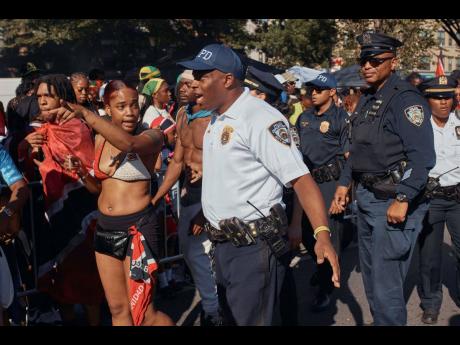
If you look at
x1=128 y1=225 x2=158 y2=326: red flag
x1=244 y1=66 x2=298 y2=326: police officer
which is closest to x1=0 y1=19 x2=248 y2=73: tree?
x1=244 y1=66 x2=298 y2=326: police officer

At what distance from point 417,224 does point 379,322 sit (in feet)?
2.41

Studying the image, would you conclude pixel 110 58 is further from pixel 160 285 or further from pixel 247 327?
pixel 247 327

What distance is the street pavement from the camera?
5.57m

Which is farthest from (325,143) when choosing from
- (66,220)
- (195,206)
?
(66,220)

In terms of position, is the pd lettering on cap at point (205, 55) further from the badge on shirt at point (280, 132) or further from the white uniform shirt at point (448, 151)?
the white uniform shirt at point (448, 151)

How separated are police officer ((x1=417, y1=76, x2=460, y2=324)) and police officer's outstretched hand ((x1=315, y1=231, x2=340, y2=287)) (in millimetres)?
2665

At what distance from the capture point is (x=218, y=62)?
11.5 ft

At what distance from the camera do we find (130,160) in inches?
169

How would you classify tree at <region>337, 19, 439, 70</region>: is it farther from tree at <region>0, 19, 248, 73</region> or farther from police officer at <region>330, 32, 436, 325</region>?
police officer at <region>330, 32, 436, 325</region>

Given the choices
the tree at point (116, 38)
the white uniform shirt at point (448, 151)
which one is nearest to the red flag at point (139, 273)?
the white uniform shirt at point (448, 151)

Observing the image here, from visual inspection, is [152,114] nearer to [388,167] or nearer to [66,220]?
[66,220]

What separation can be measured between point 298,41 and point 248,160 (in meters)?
26.2

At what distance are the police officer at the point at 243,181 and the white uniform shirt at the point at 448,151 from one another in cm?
259
